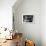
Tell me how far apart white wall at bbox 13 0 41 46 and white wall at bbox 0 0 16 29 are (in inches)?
30.6

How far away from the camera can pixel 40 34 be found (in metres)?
4.79

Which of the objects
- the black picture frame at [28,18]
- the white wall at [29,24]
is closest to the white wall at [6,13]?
the white wall at [29,24]

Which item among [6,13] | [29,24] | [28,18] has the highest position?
[6,13]

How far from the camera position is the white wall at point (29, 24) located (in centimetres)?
475

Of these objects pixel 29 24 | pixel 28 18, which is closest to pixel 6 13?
pixel 28 18

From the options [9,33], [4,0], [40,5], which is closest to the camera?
[9,33]

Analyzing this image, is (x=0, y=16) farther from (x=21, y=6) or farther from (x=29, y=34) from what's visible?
(x=29, y=34)

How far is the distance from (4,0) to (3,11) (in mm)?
392

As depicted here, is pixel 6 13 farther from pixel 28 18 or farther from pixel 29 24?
pixel 29 24

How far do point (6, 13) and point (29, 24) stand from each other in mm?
1252

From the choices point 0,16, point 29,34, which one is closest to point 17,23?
point 29,34

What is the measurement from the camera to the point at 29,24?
4770 millimetres

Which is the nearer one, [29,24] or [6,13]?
[6,13]

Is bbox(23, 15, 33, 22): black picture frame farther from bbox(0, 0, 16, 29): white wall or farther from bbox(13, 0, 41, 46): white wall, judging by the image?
bbox(0, 0, 16, 29): white wall
